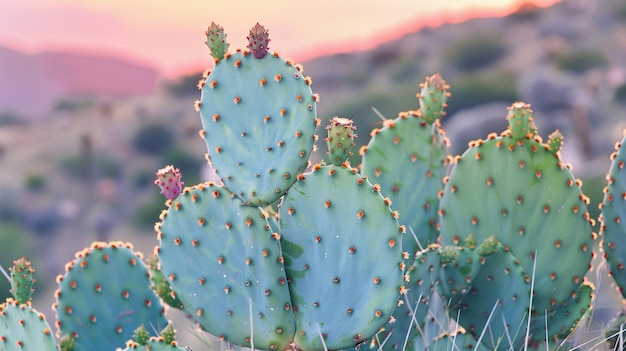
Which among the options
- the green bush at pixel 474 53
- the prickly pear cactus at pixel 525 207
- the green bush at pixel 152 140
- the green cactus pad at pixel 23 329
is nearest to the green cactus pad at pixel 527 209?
the prickly pear cactus at pixel 525 207

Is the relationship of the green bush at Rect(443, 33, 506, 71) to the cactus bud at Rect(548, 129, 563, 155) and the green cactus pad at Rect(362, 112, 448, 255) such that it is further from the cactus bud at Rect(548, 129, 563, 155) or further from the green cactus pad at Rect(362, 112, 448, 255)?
the cactus bud at Rect(548, 129, 563, 155)

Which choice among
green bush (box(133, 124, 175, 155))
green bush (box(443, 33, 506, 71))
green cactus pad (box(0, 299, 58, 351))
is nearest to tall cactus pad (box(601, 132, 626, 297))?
green cactus pad (box(0, 299, 58, 351))

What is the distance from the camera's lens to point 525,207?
11.4ft

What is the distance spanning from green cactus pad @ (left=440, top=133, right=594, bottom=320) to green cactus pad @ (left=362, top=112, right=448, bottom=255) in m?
0.14

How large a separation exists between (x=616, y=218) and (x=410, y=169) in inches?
30.7

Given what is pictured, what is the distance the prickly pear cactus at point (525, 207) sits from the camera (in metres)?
3.44

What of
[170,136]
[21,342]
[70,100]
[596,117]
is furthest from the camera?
[70,100]

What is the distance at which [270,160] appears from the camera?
2861mm

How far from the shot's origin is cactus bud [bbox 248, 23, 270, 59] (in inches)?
114

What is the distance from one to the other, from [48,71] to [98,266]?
43745mm

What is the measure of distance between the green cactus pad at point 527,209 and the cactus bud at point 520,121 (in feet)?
0.09

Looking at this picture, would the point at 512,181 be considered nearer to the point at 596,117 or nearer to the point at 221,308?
the point at 221,308

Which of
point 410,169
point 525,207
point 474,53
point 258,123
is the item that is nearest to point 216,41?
point 258,123

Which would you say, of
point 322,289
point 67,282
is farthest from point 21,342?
Result: point 322,289
